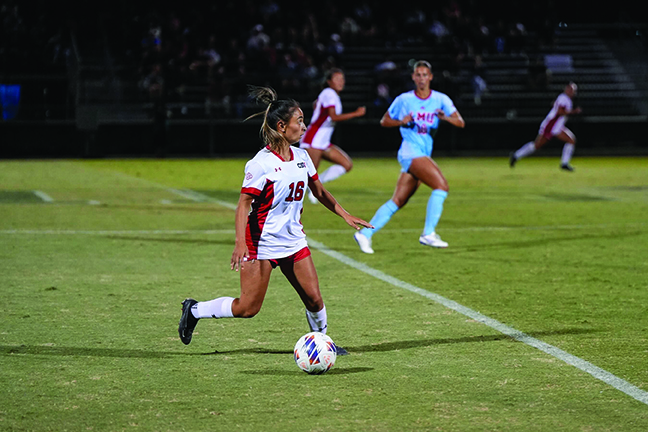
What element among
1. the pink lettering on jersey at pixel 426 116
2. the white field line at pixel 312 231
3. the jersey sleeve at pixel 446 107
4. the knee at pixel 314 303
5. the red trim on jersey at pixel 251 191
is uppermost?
the jersey sleeve at pixel 446 107

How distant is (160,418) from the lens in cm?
443

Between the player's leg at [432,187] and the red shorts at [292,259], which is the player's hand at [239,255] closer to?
the red shorts at [292,259]

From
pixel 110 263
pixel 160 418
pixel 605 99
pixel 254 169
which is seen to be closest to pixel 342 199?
pixel 110 263

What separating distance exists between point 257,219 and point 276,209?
129 millimetres

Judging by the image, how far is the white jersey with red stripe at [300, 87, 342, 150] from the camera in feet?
47.4

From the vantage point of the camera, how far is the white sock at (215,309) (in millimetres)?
5758

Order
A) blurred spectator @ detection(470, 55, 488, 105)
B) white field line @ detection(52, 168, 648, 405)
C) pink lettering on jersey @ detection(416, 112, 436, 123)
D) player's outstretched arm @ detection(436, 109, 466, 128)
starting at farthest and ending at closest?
blurred spectator @ detection(470, 55, 488, 105) → pink lettering on jersey @ detection(416, 112, 436, 123) → player's outstretched arm @ detection(436, 109, 466, 128) → white field line @ detection(52, 168, 648, 405)

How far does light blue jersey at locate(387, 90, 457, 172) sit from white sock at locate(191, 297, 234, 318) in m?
5.10

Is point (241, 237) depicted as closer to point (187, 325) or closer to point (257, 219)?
point (257, 219)

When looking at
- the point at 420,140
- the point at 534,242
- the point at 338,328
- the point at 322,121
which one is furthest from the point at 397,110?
the point at 338,328

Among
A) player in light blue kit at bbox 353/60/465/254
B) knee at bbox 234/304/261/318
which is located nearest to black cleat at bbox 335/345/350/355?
knee at bbox 234/304/261/318

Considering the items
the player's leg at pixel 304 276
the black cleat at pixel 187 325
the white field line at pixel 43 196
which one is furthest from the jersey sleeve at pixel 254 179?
the white field line at pixel 43 196

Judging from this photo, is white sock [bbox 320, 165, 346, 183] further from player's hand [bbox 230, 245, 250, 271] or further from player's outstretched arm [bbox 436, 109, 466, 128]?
player's hand [bbox 230, 245, 250, 271]

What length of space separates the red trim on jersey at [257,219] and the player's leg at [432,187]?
509 centimetres
